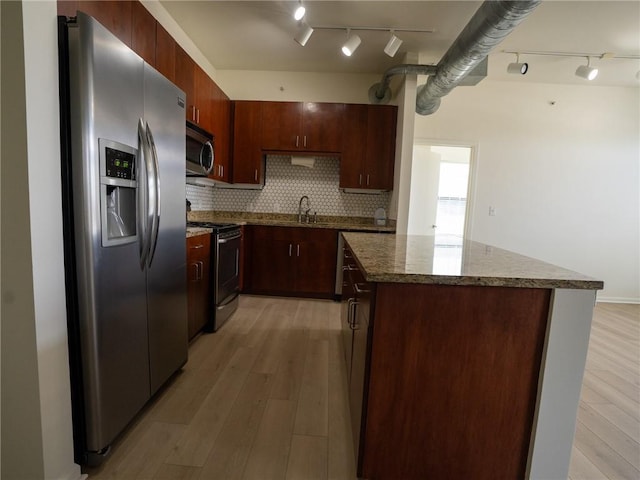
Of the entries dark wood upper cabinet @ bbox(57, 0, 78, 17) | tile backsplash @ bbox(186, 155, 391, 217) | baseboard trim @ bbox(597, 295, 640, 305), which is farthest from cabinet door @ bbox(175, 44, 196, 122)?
baseboard trim @ bbox(597, 295, 640, 305)

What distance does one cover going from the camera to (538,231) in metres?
4.10

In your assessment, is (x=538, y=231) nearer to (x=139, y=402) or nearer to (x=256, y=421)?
(x=256, y=421)

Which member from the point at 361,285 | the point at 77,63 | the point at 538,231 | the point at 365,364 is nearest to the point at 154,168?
the point at 77,63

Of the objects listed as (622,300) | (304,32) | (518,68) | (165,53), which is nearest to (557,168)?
(518,68)

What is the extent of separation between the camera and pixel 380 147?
3676mm

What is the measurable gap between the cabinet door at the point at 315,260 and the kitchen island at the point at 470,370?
7.80 feet

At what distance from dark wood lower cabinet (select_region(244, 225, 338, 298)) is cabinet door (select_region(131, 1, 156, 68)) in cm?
193

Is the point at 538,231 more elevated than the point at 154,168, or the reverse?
the point at 154,168

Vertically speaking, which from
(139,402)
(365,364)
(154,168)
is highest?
(154,168)

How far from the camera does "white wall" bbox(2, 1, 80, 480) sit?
38.5 inches

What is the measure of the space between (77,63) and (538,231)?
4.87 metres

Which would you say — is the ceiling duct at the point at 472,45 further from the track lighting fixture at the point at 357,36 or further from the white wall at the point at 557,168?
the white wall at the point at 557,168

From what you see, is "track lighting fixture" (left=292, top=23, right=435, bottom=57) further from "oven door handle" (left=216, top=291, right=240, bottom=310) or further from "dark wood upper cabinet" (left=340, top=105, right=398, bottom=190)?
"oven door handle" (left=216, top=291, right=240, bottom=310)

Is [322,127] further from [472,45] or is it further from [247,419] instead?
[247,419]
